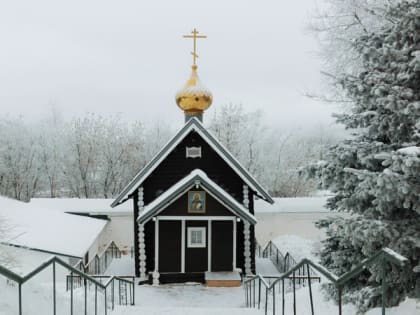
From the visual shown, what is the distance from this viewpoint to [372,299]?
18.3 feet

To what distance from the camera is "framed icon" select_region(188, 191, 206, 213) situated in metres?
13.9

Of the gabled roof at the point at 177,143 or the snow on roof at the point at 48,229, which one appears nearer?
the snow on roof at the point at 48,229

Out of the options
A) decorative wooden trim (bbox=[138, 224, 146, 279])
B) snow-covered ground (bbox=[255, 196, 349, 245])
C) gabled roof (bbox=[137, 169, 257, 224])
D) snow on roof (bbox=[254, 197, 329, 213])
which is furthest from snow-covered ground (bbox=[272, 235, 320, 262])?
decorative wooden trim (bbox=[138, 224, 146, 279])

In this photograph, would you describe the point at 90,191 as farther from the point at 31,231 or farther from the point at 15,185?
the point at 31,231

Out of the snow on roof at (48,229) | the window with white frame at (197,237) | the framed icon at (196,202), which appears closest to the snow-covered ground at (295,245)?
the window with white frame at (197,237)

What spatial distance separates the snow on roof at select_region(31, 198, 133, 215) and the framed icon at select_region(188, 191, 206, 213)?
9302mm

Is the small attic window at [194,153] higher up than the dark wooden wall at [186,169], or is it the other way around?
the small attic window at [194,153]

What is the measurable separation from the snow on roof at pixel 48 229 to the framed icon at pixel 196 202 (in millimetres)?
3691

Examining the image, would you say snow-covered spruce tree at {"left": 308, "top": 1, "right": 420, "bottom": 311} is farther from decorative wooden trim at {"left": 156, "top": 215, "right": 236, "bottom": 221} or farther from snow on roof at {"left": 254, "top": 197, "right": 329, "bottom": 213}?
snow on roof at {"left": 254, "top": 197, "right": 329, "bottom": 213}

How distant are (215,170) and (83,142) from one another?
2264 centimetres

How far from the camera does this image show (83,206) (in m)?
22.6

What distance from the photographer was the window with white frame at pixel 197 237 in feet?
47.2

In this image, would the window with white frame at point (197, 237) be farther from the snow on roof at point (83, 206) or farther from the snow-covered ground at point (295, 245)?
the snow on roof at point (83, 206)

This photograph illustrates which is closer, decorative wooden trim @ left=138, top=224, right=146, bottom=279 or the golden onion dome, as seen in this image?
decorative wooden trim @ left=138, top=224, right=146, bottom=279
